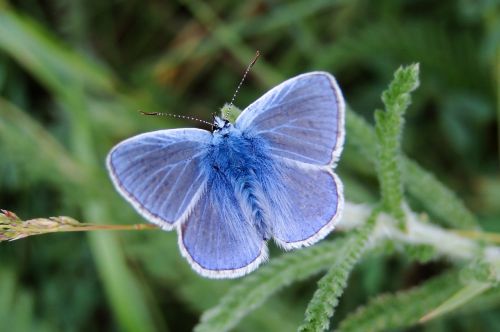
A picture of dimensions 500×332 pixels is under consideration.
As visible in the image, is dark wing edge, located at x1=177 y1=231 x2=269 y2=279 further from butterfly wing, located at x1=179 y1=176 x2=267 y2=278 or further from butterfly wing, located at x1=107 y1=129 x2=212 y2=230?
butterfly wing, located at x1=107 y1=129 x2=212 y2=230

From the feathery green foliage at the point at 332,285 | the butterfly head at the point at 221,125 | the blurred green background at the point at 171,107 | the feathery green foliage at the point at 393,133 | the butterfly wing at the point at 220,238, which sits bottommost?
the feathery green foliage at the point at 332,285

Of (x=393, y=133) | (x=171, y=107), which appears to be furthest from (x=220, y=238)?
(x=171, y=107)

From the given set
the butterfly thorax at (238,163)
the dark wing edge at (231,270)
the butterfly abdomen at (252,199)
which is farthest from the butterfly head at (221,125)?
the dark wing edge at (231,270)

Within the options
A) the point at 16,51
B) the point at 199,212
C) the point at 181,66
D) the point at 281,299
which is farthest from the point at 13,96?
the point at 199,212

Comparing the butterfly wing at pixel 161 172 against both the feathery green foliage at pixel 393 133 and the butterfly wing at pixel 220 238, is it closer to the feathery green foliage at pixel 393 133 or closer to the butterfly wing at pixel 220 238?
the butterfly wing at pixel 220 238

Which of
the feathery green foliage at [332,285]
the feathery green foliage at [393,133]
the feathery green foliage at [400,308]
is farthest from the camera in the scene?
the feathery green foliage at [400,308]

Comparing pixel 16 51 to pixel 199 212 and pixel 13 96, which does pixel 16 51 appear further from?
pixel 199 212
